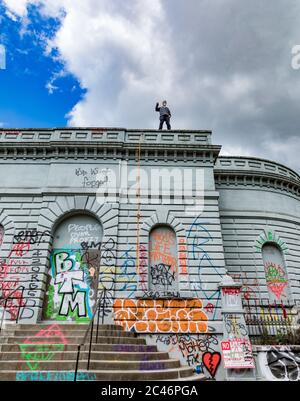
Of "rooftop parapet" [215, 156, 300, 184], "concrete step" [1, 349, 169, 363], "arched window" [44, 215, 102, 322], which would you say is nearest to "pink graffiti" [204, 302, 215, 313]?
"concrete step" [1, 349, 169, 363]

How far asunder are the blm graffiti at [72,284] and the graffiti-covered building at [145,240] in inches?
1.8

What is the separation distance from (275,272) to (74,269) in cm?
1094

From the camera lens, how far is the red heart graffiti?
10000 mm

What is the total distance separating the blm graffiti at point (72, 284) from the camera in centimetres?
1148

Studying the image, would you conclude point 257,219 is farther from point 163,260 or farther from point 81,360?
point 81,360

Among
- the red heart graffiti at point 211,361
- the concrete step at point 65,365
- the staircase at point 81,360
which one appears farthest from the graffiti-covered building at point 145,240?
the concrete step at point 65,365

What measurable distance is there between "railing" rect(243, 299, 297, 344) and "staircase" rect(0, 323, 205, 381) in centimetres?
371

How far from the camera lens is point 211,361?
10.2 metres

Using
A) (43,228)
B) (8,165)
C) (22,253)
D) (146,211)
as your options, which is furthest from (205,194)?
(8,165)

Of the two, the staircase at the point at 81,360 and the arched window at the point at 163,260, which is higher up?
the arched window at the point at 163,260

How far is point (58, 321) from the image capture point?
11305mm

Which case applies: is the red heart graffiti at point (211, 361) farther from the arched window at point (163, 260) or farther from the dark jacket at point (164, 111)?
the dark jacket at point (164, 111)

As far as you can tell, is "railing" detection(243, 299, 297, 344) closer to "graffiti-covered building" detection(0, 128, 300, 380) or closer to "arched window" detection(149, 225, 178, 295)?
"graffiti-covered building" detection(0, 128, 300, 380)

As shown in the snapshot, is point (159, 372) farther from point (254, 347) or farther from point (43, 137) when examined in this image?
point (43, 137)
